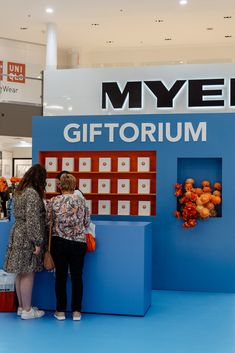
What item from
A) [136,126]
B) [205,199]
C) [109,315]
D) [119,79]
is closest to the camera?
[109,315]

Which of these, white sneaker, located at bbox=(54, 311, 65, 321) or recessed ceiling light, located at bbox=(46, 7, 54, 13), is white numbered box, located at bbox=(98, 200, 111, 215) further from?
recessed ceiling light, located at bbox=(46, 7, 54, 13)

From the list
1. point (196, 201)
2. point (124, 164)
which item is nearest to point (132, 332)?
point (196, 201)

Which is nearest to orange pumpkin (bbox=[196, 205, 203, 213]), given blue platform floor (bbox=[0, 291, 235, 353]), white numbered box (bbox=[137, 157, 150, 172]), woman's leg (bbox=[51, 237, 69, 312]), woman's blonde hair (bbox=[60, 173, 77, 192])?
white numbered box (bbox=[137, 157, 150, 172])

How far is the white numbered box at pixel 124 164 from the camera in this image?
24.2 ft

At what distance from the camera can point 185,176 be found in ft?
23.7

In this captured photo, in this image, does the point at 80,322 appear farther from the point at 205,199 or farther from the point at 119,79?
the point at 119,79

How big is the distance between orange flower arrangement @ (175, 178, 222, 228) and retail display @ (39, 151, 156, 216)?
570 mm

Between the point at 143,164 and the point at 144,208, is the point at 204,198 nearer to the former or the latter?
the point at 144,208

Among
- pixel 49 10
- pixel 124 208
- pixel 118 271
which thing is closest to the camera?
pixel 118 271

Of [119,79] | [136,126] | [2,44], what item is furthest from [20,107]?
[136,126]

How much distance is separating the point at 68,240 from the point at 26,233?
448mm

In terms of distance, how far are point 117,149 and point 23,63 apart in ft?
22.8

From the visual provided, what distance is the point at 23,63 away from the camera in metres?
13.2

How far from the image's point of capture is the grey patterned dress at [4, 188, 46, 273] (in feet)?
16.3
